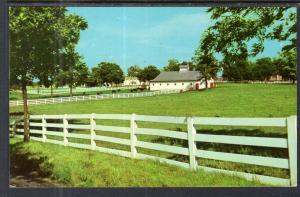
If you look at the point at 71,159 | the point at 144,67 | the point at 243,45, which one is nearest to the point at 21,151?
the point at 71,159

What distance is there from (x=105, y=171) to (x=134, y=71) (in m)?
1.80

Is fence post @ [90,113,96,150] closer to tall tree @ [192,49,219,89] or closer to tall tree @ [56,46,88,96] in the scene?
tall tree @ [56,46,88,96]

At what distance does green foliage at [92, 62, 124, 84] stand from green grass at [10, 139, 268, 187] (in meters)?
1.43

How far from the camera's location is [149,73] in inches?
326

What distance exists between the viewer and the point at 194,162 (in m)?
8.27

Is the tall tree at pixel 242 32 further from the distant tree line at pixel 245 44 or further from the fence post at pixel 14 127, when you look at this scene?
the fence post at pixel 14 127

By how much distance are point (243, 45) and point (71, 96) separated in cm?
334

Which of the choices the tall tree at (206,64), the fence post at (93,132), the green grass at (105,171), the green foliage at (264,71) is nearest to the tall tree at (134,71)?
the tall tree at (206,64)

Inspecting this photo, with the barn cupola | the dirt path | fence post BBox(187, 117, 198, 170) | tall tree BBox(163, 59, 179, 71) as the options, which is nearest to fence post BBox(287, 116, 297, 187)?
fence post BBox(187, 117, 198, 170)

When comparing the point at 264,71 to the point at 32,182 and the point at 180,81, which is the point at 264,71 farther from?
the point at 32,182

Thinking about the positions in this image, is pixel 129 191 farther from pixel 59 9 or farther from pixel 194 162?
pixel 59 9

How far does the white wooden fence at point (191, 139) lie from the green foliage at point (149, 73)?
2.48ft

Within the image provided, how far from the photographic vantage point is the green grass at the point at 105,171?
792cm

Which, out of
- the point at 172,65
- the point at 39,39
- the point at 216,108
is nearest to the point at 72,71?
the point at 39,39
